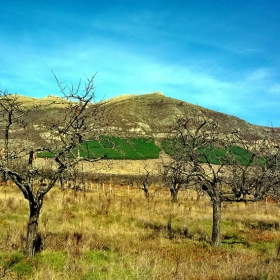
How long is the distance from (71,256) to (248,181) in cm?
775

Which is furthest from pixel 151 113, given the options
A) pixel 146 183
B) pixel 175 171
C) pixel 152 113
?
pixel 175 171

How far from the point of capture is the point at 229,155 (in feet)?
44.7

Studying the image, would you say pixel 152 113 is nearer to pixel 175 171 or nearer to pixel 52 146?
pixel 175 171

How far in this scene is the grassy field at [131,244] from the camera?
7.69 meters

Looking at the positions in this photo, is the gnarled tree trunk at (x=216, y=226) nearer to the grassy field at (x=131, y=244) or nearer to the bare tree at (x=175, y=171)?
the grassy field at (x=131, y=244)

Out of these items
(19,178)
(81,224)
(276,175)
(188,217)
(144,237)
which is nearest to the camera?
(19,178)

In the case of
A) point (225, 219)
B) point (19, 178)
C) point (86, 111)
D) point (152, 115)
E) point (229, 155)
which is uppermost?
point (152, 115)

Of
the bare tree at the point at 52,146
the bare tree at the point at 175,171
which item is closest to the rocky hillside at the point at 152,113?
the bare tree at the point at 175,171

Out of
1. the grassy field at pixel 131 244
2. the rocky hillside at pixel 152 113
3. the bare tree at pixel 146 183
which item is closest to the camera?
the grassy field at pixel 131 244

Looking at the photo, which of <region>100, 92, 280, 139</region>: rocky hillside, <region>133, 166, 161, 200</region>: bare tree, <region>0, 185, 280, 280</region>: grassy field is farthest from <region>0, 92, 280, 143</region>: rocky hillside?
<region>0, 185, 280, 280</region>: grassy field

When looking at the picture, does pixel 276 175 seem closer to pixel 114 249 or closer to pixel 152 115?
pixel 114 249

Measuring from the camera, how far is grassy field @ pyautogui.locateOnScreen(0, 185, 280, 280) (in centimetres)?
769

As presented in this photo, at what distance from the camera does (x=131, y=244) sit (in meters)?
11.7

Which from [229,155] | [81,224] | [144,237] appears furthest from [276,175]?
[81,224]
